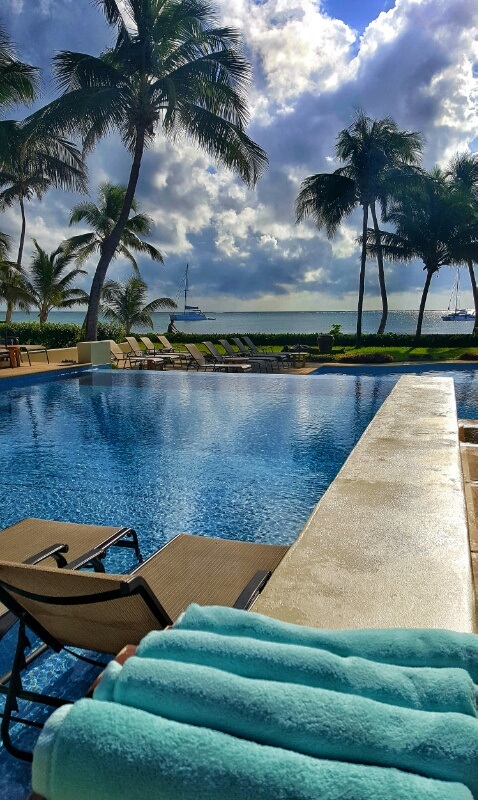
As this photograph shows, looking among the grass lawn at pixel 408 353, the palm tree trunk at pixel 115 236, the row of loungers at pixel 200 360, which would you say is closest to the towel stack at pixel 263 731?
the row of loungers at pixel 200 360

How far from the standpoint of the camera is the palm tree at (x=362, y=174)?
2462 cm

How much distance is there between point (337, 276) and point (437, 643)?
5643 centimetres

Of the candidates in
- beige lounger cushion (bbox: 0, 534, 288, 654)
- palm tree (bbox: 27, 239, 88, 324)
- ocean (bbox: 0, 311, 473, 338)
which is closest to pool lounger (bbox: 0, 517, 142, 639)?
beige lounger cushion (bbox: 0, 534, 288, 654)

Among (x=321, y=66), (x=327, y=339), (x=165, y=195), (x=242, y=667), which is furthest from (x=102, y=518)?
(x=165, y=195)

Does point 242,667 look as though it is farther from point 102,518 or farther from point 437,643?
point 102,518

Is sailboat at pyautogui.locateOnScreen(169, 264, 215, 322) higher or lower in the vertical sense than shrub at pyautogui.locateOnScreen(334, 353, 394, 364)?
higher

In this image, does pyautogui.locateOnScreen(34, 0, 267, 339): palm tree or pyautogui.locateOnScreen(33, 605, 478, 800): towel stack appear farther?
pyautogui.locateOnScreen(34, 0, 267, 339): palm tree

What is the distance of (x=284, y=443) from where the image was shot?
7699mm

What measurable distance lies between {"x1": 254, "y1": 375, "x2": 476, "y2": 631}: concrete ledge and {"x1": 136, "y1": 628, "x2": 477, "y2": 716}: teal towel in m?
0.68

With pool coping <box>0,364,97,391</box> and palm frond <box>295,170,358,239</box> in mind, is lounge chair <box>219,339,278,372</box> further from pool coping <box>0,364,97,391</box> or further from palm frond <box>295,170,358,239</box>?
palm frond <box>295,170,358,239</box>

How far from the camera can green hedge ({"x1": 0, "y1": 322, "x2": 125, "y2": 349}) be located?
19359 millimetres

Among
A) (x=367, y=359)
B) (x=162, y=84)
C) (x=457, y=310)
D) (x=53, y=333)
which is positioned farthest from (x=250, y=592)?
(x=457, y=310)

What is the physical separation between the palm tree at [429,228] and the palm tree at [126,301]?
11.3 metres

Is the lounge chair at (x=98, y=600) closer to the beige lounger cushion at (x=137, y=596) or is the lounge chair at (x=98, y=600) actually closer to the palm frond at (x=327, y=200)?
the beige lounger cushion at (x=137, y=596)
